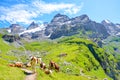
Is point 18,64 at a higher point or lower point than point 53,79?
higher

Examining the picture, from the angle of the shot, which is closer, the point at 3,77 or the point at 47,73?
the point at 3,77

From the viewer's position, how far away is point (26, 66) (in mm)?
71188

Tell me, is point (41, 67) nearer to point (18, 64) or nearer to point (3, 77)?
point (18, 64)

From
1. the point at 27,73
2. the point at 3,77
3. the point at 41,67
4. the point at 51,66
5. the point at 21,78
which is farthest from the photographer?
the point at 51,66

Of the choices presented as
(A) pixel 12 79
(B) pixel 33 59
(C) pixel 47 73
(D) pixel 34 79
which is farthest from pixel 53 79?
(A) pixel 12 79

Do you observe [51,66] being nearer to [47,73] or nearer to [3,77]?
[47,73]

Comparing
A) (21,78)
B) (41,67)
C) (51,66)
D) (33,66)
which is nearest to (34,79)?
(21,78)

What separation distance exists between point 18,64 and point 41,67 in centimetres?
877

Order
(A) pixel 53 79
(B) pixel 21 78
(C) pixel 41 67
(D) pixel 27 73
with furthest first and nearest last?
(C) pixel 41 67 → (A) pixel 53 79 → (D) pixel 27 73 → (B) pixel 21 78

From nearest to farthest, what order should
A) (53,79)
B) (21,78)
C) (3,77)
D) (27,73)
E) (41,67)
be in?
1. (3,77)
2. (21,78)
3. (27,73)
4. (53,79)
5. (41,67)

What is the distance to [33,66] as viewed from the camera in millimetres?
68062

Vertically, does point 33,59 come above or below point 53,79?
above

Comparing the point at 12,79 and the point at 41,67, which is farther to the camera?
the point at 41,67

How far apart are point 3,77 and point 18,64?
22048 mm
